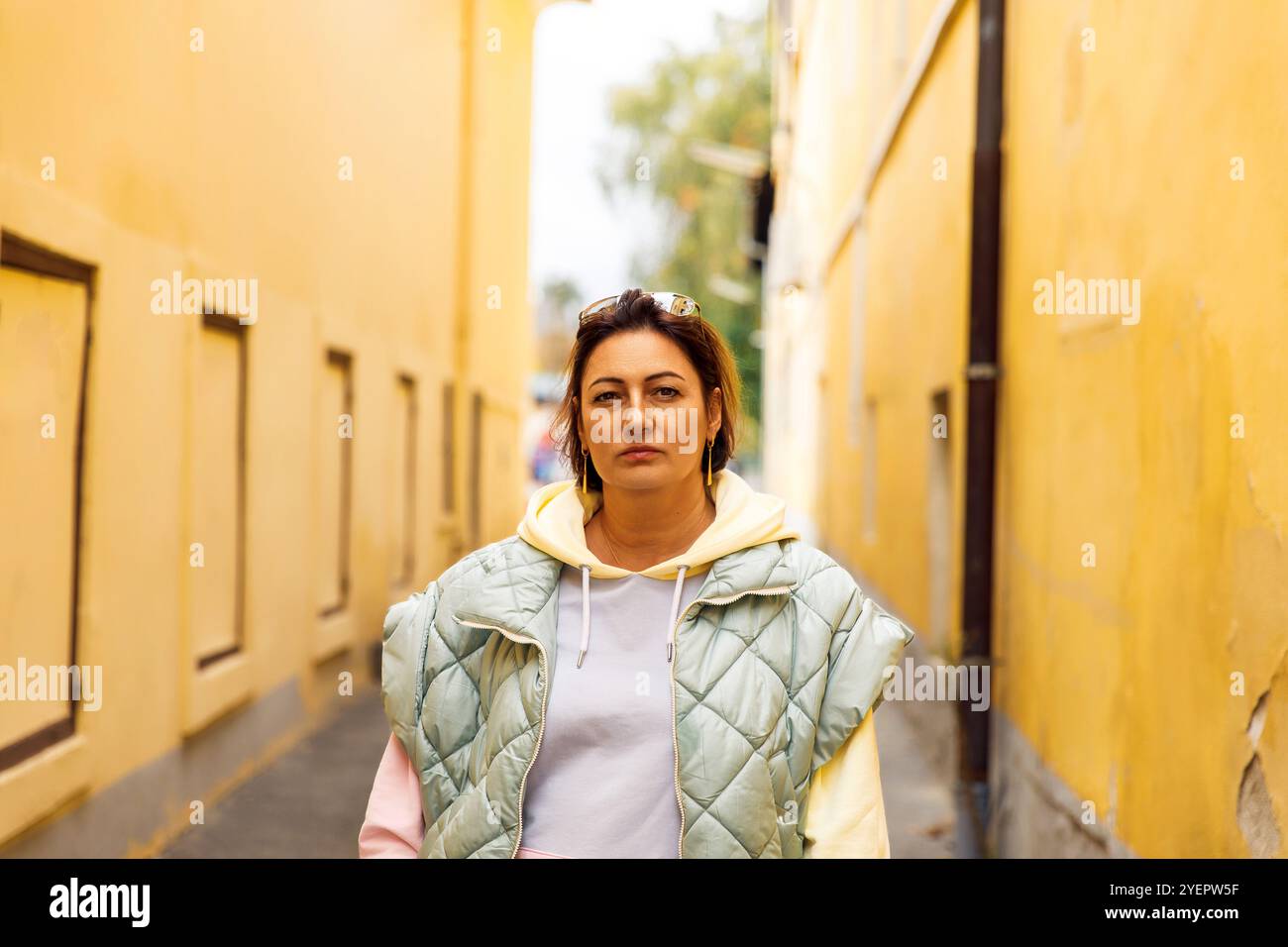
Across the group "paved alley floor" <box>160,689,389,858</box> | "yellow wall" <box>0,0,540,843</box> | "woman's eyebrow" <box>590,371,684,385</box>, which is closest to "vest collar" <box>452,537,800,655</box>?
"woman's eyebrow" <box>590,371,684,385</box>

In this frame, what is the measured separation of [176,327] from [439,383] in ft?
18.2

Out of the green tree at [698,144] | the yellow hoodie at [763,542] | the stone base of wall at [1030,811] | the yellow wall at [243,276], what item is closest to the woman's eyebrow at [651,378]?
the yellow hoodie at [763,542]

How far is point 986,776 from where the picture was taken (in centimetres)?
571

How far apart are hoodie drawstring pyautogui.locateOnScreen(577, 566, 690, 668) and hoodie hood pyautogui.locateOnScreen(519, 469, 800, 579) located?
1 centimetres

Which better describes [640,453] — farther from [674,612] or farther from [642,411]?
[674,612]

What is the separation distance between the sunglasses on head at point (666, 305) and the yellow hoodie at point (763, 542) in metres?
0.30

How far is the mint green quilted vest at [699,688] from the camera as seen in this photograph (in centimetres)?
193

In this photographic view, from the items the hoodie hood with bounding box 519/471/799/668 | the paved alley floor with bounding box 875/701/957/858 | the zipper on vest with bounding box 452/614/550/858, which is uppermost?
the hoodie hood with bounding box 519/471/799/668

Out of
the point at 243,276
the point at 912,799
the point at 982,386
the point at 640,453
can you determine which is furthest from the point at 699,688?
the point at 912,799

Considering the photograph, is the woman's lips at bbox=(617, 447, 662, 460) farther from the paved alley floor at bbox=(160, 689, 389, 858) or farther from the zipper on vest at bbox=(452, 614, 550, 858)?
the paved alley floor at bbox=(160, 689, 389, 858)

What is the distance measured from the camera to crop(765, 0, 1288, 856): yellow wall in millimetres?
2783

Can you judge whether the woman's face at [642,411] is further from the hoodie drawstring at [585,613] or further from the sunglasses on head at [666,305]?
the hoodie drawstring at [585,613]

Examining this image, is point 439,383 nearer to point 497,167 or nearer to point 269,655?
point 497,167
